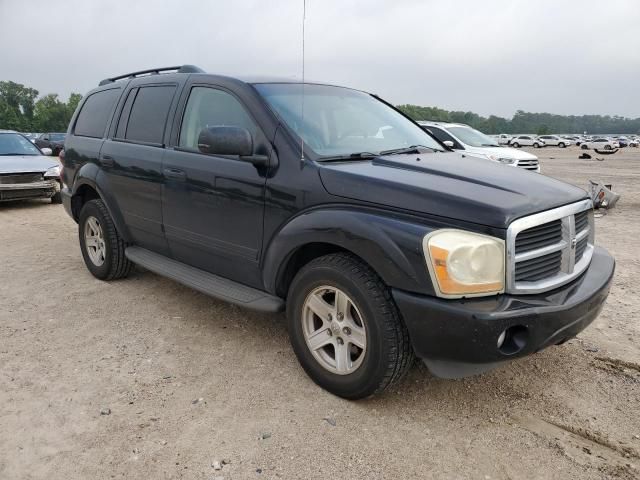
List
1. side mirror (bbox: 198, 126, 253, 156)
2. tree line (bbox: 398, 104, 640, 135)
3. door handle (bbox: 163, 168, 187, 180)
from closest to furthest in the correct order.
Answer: side mirror (bbox: 198, 126, 253, 156) → door handle (bbox: 163, 168, 187, 180) → tree line (bbox: 398, 104, 640, 135)

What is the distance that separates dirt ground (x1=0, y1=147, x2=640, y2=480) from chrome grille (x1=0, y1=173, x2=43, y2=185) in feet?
20.0

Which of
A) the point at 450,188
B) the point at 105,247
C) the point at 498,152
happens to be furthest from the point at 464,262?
the point at 498,152

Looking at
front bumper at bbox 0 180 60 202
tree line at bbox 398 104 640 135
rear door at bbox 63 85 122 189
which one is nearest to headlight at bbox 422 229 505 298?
rear door at bbox 63 85 122 189

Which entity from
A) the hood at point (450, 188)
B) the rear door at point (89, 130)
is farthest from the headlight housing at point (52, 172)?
the hood at point (450, 188)

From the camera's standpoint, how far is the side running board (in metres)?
3.19

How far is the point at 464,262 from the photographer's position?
234 cm

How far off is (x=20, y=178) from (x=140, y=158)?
674 centimetres

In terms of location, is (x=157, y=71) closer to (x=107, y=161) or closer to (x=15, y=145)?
(x=107, y=161)

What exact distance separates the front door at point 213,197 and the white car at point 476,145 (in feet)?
25.2

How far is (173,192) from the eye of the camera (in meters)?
3.77

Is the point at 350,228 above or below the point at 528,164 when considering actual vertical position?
above

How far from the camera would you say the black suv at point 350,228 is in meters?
2.38

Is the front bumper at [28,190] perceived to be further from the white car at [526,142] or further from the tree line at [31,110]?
the tree line at [31,110]

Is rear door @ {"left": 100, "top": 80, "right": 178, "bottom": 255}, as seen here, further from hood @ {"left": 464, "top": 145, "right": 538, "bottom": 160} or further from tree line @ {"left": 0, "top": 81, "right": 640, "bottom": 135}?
tree line @ {"left": 0, "top": 81, "right": 640, "bottom": 135}
